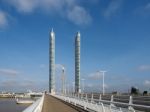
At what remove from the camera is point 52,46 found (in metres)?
162

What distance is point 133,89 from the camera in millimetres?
104125

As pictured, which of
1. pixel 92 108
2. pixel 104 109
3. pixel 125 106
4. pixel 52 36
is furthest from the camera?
pixel 52 36

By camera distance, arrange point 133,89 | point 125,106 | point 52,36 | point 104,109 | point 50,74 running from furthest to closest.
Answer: point 52,36, point 50,74, point 133,89, point 104,109, point 125,106

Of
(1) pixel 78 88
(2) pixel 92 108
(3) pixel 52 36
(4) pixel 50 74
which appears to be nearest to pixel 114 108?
(2) pixel 92 108

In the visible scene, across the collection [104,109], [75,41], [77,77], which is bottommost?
[104,109]

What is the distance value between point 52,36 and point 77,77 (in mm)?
36749

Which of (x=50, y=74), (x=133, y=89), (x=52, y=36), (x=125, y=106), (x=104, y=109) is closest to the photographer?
(x=125, y=106)

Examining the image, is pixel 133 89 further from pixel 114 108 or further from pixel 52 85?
pixel 114 108

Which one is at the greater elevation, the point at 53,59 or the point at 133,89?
the point at 53,59

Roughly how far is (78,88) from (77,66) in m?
8.00

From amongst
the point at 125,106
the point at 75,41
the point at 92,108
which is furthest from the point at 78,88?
the point at 125,106

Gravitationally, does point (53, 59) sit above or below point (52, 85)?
above

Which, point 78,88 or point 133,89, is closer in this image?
point 133,89

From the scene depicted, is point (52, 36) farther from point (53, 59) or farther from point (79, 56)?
point (79, 56)
